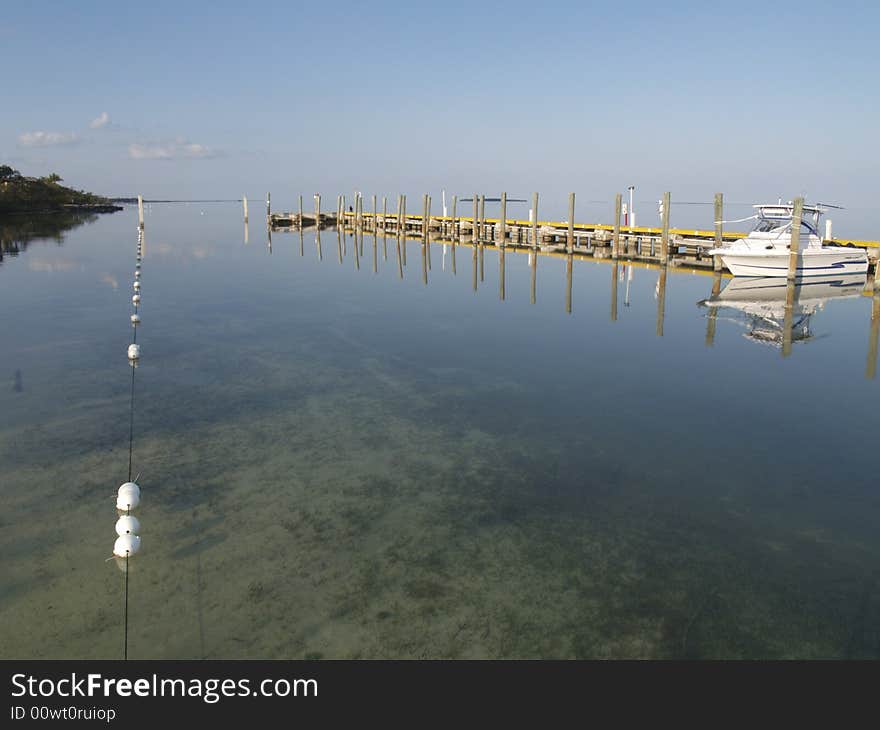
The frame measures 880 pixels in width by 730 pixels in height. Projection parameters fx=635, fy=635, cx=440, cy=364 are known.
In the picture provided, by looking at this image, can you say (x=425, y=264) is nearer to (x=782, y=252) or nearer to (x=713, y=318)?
(x=782, y=252)

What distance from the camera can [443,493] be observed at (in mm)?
8180

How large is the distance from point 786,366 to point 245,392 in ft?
39.7

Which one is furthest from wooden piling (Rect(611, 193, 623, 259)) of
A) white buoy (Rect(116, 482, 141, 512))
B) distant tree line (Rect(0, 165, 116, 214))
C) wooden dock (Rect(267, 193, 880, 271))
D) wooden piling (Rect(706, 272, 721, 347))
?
distant tree line (Rect(0, 165, 116, 214))

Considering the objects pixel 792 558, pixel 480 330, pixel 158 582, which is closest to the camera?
pixel 158 582

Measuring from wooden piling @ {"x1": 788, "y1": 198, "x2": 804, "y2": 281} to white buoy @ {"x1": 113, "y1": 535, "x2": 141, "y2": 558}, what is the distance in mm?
25618

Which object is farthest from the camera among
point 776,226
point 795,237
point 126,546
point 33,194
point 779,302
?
point 33,194

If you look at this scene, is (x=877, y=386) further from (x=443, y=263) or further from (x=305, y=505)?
(x=443, y=263)

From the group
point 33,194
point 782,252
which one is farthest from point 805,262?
point 33,194

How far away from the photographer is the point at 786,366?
14.8 meters

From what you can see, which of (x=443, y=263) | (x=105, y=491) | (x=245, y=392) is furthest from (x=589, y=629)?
(x=443, y=263)

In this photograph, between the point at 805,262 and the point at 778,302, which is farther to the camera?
Result: the point at 805,262

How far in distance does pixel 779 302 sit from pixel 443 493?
1911 centimetres

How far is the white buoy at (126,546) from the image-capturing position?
6.31 metres

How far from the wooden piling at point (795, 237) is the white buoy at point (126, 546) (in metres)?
25.6
